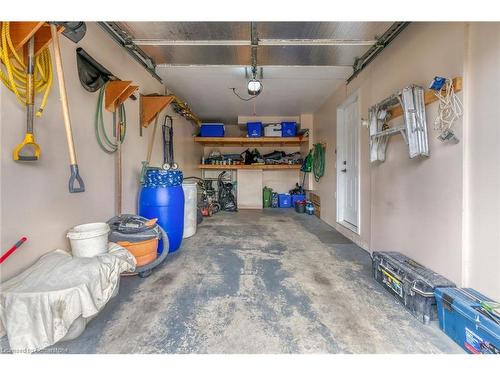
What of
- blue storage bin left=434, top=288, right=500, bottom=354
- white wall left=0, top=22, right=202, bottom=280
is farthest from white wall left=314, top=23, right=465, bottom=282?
Answer: white wall left=0, top=22, right=202, bottom=280

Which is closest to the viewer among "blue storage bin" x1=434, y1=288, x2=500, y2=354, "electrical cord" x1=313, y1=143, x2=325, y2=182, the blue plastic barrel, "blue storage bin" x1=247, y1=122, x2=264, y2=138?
"blue storage bin" x1=434, y1=288, x2=500, y2=354

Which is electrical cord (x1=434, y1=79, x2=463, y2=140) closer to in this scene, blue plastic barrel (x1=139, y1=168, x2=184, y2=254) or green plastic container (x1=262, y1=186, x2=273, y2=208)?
blue plastic barrel (x1=139, y1=168, x2=184, y2=254)

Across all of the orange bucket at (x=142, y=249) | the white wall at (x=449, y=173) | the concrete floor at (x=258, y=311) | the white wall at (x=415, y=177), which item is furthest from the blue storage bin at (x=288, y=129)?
the orange bucket at (x=142, y=249)

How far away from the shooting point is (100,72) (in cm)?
186

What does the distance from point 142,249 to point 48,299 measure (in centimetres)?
85

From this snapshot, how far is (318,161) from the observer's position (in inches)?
178

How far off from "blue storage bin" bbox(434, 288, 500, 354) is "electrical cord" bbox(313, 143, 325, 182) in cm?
327

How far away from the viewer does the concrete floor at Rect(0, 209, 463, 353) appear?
1151mm

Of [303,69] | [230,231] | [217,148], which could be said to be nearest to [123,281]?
[230,231]

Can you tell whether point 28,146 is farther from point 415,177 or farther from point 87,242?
point 415,177

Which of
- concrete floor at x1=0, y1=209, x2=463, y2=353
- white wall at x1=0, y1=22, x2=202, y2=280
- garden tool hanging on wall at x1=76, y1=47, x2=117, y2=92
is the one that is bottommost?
concrete floor at x1=0, y1=209, x2=463, y2=353

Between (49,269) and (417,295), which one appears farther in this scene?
(417,295)
